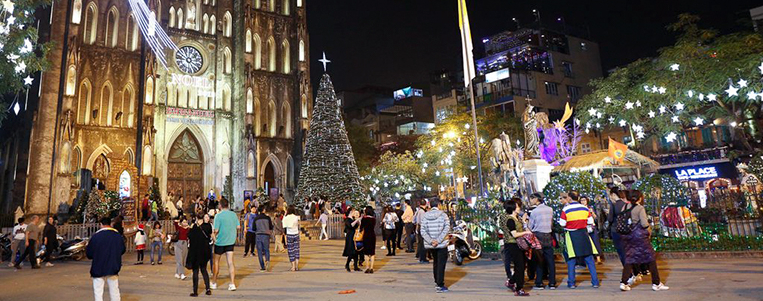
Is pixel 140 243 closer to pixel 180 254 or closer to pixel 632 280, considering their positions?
pixel 180 254

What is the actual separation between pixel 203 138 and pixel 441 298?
3063 cm

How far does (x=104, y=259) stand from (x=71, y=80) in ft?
92.1

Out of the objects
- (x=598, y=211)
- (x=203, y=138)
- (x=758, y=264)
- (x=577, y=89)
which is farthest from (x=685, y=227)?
(x=577, y=89)

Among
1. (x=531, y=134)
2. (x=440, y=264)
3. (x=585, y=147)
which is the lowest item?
(x=440, y=264)

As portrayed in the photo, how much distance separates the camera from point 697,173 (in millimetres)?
29797

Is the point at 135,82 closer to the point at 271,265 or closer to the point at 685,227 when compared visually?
the point at 271,265

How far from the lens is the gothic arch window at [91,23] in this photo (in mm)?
31406

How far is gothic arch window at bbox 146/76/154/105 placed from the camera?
31.3m

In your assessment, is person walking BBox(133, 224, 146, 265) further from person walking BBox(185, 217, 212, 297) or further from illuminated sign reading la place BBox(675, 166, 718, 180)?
illuminated sign reading la place BBox(675, 166, 718, 180)

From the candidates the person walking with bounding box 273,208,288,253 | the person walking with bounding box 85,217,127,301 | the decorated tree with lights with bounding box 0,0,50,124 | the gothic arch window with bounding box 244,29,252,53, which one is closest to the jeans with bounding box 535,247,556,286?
the person walking with bounding box 85,217,127,301

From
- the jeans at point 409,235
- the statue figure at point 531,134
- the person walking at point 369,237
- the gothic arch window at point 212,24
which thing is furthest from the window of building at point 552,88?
the person walking at point 369,237

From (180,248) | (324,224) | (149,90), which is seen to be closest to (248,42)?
(149,90)

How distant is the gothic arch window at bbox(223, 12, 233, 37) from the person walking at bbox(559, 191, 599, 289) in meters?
33.9

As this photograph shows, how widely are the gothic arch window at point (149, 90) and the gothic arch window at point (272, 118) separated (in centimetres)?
842
